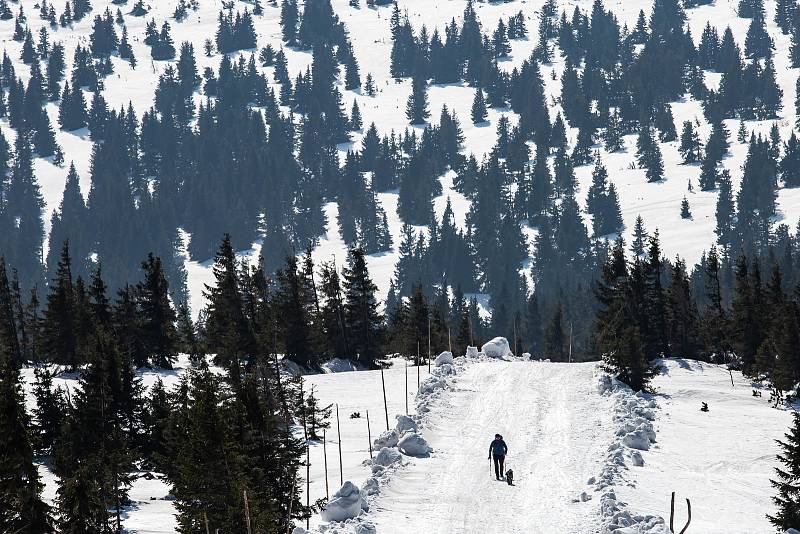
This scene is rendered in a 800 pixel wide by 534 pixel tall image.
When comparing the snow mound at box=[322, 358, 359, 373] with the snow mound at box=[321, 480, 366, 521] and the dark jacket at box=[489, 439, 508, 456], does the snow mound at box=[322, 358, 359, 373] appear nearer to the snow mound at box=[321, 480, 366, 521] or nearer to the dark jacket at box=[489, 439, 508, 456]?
the dark jacket at box=[489, 439, 508, 456]

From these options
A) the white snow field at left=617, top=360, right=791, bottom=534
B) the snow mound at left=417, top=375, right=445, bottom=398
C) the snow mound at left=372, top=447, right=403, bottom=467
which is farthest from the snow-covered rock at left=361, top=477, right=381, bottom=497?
the snow mound at left=417, top=375, right=445, bottom=398

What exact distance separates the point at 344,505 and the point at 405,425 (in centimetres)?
1088

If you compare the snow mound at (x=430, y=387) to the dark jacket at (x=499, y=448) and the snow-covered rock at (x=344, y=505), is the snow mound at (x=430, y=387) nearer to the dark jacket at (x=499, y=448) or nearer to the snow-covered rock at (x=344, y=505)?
the dark jacket at (x=499, y=448)

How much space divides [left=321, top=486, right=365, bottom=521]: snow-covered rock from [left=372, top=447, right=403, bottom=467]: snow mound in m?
6.18

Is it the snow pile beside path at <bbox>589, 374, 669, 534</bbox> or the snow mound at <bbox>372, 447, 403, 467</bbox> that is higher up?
the snow mound at <bbox>372, 447, 403, 467</bbox>

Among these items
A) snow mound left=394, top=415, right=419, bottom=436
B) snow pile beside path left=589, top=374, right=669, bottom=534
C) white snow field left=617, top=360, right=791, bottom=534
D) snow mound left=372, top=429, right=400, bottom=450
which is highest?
snow mound left=394, top=415, right=419, bottom=436

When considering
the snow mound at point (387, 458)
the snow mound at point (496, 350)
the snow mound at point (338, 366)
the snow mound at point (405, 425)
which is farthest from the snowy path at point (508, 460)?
the snow mound at point (338, 366)

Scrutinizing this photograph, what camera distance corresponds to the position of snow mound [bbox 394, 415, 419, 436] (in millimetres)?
39000

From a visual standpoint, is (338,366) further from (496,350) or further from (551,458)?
(551,458)

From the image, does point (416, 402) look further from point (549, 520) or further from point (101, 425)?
point (549, 520)

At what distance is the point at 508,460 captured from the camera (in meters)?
35.9

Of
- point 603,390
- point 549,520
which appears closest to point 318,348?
point 603,390

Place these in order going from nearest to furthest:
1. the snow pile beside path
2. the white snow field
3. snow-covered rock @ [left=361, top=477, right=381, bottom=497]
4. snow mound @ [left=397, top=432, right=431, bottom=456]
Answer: the snow pile beside path, snow-covered rock @ [left=361, top=477, right=381, bottom=497], the white snow field, snow mound @ [left=397, top=432, right=431, bottom=456]

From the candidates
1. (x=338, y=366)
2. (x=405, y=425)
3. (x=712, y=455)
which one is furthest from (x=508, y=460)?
(x=338, y=366)
